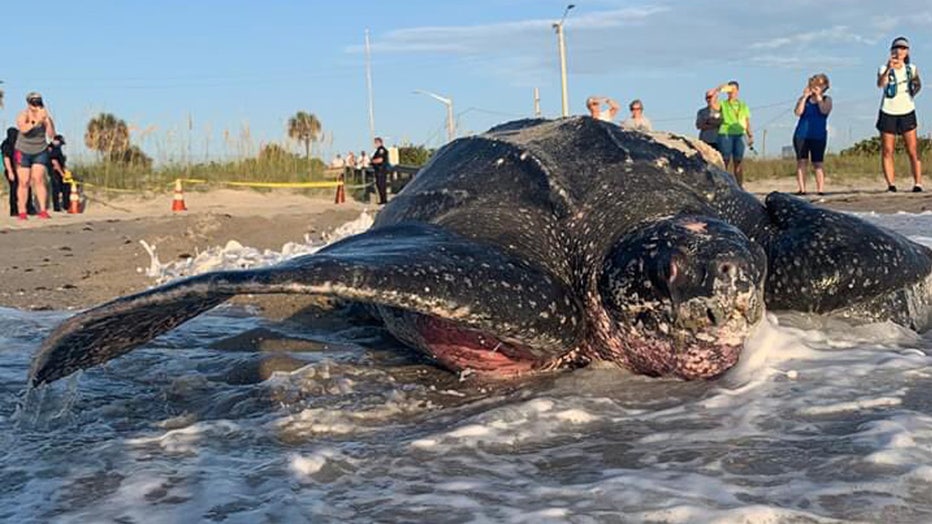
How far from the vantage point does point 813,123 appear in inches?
367

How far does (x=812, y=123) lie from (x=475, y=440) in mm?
8642

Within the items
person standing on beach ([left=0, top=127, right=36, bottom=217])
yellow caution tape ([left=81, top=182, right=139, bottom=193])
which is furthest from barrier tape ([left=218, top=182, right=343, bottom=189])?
person standing on beach ([left=0, top=127, right=36, bottom=217])

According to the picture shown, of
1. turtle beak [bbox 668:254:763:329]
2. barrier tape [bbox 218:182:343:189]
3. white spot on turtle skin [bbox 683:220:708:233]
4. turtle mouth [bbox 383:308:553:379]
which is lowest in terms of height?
turtle mouth [bbox 383:308:553:379]

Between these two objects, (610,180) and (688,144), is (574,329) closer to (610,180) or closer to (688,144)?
(610,180)

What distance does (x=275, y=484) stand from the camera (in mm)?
1462

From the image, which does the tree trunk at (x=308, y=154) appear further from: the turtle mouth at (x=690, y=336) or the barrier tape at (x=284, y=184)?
the turtle mouth at (x=690, y=336)

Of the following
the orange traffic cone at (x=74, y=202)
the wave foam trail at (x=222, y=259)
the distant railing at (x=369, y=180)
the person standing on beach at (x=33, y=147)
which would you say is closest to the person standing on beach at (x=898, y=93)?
→ the wave foam trail at (x=222, y=259)

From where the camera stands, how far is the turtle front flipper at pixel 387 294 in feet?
5.52

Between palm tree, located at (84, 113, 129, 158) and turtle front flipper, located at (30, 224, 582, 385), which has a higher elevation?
palm tree, located at (84, 113, 129, 158)

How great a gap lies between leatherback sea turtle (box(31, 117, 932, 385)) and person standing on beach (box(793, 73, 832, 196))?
6929 millimetres

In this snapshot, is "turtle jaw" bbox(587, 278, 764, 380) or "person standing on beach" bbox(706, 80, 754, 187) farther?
"person standing on beach" bbox(706, 80, 754, 187)

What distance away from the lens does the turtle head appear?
1959 millimetres

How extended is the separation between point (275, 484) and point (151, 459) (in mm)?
306

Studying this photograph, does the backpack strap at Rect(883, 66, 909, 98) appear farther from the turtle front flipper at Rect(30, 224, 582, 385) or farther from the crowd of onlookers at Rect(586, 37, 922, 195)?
the turtle front flipper at Rect(30, 224, 582, 385)
